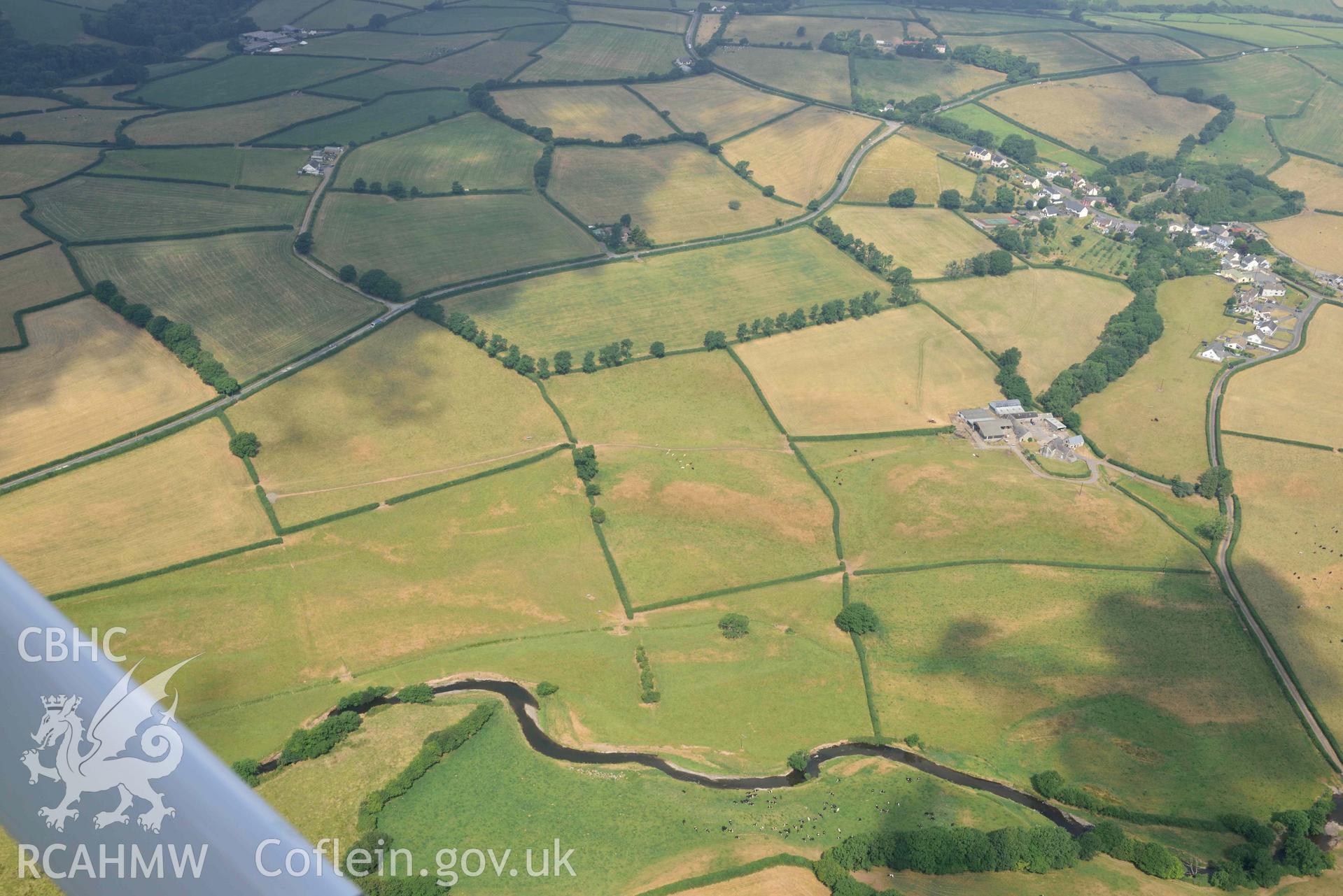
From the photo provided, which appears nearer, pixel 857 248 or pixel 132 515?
pixel 132 515

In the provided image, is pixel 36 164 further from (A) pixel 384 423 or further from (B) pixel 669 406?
(B) pixel 669 406

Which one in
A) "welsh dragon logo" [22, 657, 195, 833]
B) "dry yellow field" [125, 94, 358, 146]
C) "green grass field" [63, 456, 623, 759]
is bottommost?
"green grass field" [63, 456, 623, 759]

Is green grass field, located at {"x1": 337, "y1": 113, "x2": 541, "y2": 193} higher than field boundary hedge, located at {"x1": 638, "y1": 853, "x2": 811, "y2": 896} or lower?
higher

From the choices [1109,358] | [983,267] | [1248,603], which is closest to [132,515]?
[1248,603]

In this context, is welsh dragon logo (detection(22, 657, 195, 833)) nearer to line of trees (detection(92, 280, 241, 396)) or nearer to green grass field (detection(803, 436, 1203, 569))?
green grass field (detection(803, 436, 1203, 569))

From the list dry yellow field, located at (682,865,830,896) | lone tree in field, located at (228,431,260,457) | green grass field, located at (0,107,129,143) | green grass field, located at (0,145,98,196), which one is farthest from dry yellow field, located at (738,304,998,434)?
green grass field, located at (0,107,129,143)

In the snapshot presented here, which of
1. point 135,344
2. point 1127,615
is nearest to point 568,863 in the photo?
point 1127,615
